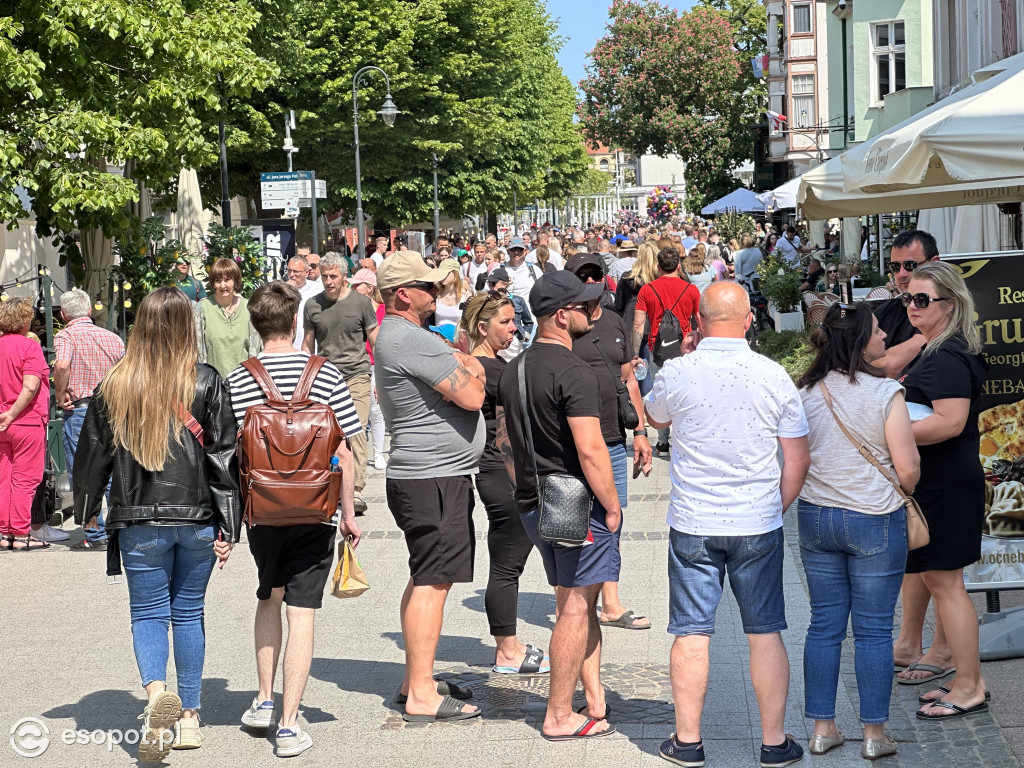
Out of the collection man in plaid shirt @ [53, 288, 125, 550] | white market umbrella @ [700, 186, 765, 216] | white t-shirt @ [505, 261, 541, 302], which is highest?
white market umbrella @ [700, 186, 765, 216]

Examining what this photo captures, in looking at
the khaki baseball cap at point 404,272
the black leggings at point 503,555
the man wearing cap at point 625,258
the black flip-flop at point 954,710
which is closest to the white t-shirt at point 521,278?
the man wearing cap at point 625,258

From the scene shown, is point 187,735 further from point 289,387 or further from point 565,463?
point 565,463

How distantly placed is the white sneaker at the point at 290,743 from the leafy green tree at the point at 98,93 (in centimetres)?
873

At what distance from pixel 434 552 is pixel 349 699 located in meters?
0.94

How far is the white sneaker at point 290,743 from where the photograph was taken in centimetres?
521

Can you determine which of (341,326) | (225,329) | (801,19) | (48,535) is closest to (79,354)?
(225,329)

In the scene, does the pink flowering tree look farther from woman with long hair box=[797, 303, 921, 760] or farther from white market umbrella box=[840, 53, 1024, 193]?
woman with long hair box=[797, 303, 921, 760]

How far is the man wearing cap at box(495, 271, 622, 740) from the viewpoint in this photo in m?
5.09

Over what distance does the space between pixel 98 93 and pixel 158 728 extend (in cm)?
1050

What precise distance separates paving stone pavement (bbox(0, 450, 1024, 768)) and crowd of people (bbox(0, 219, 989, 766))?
14cm

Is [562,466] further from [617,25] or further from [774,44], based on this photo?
[617,25]

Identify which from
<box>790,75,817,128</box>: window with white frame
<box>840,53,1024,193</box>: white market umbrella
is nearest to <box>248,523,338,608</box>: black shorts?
<box>840,53,1024,193</box>: white market umbrella

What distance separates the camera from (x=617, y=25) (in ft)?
208

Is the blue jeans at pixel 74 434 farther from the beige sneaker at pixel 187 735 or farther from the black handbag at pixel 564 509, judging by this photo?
the black handbag at pixel 564 509
